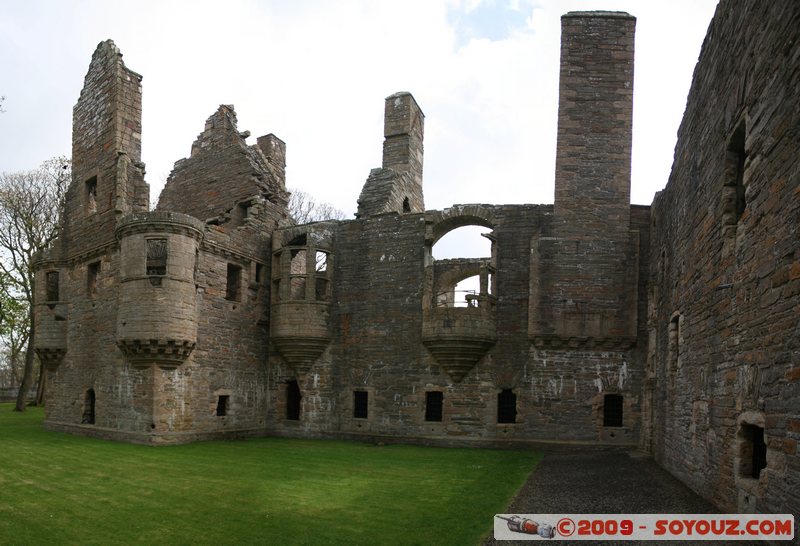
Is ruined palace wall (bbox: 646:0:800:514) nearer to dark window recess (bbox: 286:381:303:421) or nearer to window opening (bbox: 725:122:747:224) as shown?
window opening (bbox: 725:122:747:224)

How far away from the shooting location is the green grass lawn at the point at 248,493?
784 cm

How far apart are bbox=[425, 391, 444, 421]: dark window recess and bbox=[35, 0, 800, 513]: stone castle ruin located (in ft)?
0.10

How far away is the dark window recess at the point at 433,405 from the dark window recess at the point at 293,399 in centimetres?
421

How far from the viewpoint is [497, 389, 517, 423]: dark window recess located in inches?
661

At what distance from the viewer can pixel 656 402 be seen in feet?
46.3

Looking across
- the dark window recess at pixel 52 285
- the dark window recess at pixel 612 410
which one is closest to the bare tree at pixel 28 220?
the dark window recess at pixel 52 285

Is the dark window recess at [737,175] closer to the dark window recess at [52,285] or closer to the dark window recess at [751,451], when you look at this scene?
the dark window recess at [751,451]

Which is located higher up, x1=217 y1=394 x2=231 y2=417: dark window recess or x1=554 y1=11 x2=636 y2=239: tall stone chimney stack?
x1=554 y1=11 x2=636 y2=239: tall stone chimney stack

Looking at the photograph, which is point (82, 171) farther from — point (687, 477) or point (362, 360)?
point (687, 477)

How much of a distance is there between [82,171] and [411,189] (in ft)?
→ 33.8

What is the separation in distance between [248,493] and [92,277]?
1177 centimetres

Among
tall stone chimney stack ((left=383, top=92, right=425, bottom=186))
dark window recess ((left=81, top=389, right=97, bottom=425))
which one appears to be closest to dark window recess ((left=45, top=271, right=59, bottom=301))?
dark window recess ((left=81, top=389, right=97, bottom=425))

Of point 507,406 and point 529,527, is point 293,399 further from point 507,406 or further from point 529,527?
point 529,527

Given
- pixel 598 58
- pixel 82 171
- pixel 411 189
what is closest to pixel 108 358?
pixel 82 171
